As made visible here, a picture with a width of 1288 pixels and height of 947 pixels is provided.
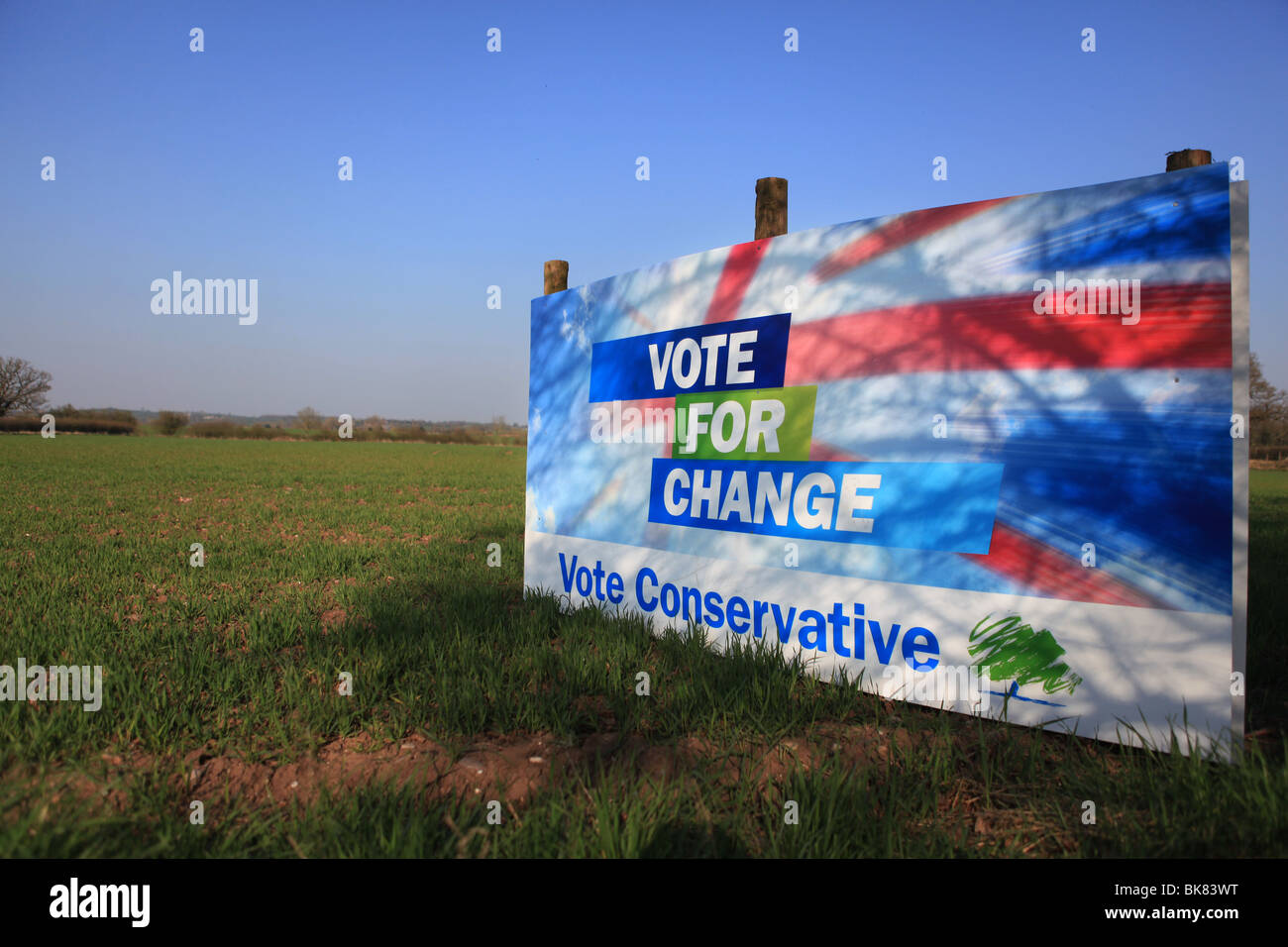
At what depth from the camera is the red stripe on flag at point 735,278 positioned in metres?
4.56

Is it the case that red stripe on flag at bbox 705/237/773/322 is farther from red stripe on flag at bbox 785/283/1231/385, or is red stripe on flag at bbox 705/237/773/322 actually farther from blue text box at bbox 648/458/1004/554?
blue text box at bbox 648/458/1004/554

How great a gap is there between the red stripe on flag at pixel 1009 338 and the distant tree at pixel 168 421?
79545 mm

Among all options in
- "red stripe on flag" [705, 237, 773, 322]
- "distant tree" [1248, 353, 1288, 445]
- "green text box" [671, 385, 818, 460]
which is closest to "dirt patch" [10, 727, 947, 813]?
"green text box" [671, 385, 818, 460]

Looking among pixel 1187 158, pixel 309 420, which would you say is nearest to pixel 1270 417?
pixel 1187 158

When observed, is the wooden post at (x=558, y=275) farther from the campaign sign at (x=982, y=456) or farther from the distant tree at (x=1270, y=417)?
the distant tree at (x=1270, y=417)

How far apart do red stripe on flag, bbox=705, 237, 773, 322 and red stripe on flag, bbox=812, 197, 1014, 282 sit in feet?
1.67

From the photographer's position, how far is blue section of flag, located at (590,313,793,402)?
14.5 ft

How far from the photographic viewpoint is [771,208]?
4.71 m

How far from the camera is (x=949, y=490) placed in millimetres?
3588

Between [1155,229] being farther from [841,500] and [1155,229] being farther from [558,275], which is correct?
[558,275]

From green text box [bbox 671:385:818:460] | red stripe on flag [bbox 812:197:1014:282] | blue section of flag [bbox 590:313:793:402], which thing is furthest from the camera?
blue section of flag [bbox 590:313:793:402]

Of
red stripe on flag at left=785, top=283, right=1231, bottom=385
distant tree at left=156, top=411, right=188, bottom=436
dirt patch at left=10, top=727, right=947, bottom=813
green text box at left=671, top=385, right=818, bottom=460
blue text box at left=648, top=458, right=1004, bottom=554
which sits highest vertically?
distant tree at left=156, top=411, right=188, bottom=436

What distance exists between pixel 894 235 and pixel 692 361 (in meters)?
1.61
